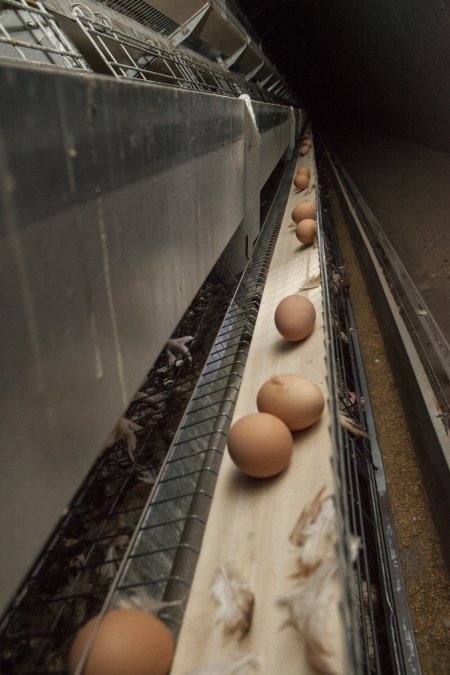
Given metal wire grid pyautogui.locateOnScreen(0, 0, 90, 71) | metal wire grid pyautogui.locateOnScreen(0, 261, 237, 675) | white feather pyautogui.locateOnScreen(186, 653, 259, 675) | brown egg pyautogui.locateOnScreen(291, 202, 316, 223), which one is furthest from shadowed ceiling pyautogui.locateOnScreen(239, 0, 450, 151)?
white feather pyautogui.locateOnScreen(186, 653, 259, 675)

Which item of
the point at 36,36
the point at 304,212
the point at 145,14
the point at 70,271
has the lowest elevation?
the point at 304,212

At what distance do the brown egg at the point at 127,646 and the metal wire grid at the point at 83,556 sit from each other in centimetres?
22

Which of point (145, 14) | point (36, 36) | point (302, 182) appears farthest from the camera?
point (302, 182)

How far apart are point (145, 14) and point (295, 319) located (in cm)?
363

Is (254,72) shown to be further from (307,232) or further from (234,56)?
(307,232)

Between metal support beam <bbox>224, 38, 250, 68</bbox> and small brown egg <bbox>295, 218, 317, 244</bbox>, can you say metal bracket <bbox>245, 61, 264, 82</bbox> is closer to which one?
metal support beam <bbox>224, 38, 250, 68</bbox>

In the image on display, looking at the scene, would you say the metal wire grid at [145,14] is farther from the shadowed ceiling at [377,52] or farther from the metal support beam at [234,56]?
the shadowed ceiling at [377,52]

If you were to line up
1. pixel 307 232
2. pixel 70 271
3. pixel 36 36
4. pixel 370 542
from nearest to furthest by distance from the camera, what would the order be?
1. pixel 70 271
2. pixel 370 542
3. pixel 36 36
4. pixel 307 232

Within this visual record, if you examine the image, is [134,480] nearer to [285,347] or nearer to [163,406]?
[163,406]

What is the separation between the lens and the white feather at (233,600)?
0.85m

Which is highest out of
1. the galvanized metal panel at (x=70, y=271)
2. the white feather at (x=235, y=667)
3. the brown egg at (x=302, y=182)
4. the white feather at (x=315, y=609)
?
the galvanized metal panel at (x=70, y=271)

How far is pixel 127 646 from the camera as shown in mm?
789

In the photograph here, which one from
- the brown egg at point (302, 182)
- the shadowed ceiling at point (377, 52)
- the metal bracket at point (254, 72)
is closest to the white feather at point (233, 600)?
the brown egg at point (302, 182)

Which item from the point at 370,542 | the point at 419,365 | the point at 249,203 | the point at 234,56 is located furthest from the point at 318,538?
the point at 234,56
